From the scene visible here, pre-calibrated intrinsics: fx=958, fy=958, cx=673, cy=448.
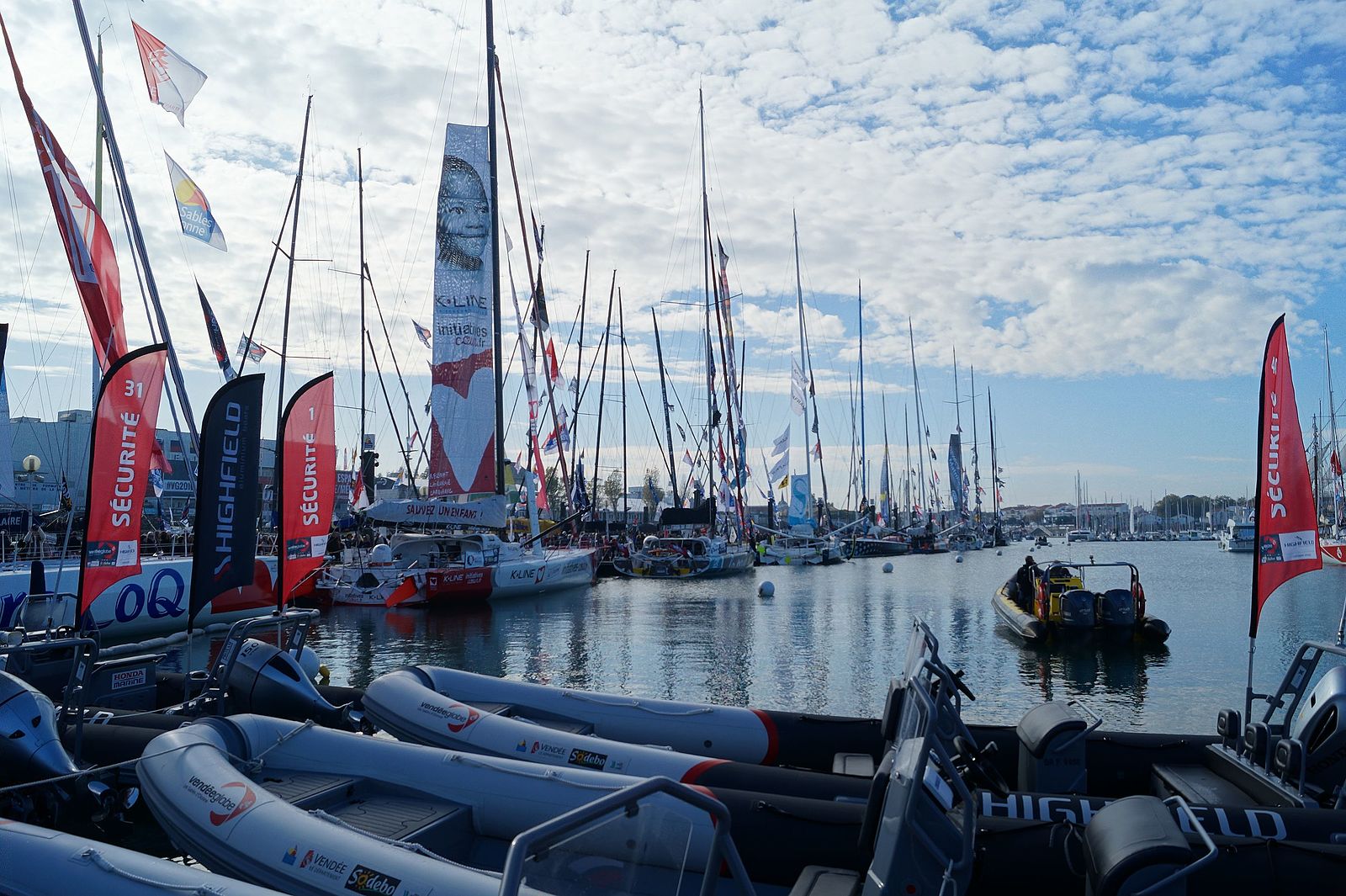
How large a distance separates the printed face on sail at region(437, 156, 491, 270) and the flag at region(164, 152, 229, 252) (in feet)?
28.8

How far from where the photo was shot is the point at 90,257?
14969 mm

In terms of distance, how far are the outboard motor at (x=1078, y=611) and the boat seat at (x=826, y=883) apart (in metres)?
17.9

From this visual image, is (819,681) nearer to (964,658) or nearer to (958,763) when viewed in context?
(964,658)

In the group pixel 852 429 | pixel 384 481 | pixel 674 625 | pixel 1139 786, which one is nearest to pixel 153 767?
pixel 1139 786

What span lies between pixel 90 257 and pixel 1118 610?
20.8 m

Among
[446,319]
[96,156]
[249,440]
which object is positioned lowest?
[249,440]

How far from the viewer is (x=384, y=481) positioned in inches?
2483

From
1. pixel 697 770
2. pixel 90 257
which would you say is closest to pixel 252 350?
pixel 90 257

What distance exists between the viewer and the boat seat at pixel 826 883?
4.46 meters

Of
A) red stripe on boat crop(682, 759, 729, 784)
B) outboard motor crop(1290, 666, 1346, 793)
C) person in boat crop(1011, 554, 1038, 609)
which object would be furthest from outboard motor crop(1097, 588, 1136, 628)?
red stripe on boat crop(682, 759, 729, 784)

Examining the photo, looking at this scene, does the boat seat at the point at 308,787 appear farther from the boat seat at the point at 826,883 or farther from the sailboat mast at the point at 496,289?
the sailboat mast at the point at 496,289

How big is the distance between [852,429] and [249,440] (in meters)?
62.3

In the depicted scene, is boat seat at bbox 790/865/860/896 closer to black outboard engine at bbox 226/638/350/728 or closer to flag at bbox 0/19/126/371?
black outboard engine at bbox 226/638/350/728

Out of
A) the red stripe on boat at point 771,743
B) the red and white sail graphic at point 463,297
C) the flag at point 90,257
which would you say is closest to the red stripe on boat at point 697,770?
the red stripe on boat at point 771,743
